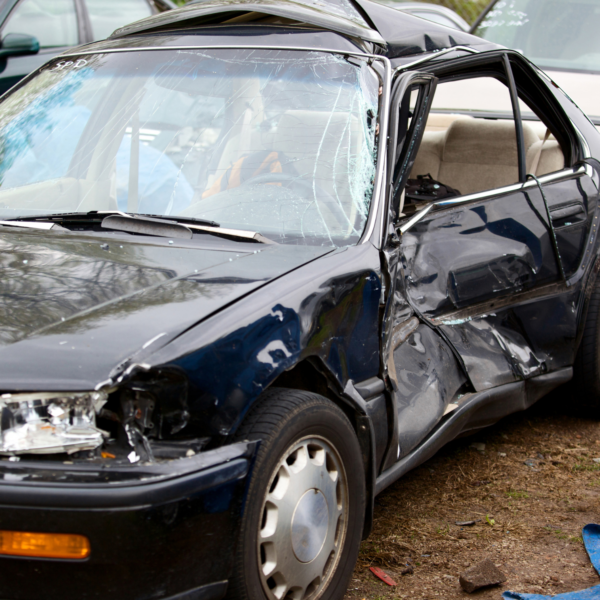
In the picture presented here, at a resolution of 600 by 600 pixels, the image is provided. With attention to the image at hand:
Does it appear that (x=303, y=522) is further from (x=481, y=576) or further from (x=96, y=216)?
(x=96, y=216)

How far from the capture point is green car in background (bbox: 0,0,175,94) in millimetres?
6035

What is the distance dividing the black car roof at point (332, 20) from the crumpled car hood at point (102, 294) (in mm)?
1043

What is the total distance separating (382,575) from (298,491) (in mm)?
750

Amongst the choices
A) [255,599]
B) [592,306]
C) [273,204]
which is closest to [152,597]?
[255,599]

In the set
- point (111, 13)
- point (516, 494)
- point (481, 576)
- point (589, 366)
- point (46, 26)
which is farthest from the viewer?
point (111, 13)

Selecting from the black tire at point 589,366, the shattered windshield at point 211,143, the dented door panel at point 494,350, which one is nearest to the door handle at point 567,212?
the black tire at point 589,366

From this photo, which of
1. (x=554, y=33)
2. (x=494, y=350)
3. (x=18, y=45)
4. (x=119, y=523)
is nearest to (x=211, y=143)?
(x=494, y=350)

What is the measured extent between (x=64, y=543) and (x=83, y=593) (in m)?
0.13

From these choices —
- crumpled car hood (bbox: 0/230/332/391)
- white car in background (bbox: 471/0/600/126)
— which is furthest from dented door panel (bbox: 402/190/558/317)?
white car in background (bbox: 471/0/600/126)

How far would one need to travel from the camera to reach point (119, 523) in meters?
1.65

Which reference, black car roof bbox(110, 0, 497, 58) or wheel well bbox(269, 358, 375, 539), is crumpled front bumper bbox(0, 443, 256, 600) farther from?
black car roof bbox(110, 0, 497, 58)

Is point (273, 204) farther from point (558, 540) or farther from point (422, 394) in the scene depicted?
point (558, 540)

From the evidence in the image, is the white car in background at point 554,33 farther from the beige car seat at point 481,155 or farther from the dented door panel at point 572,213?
the dented door panel at point 572,213

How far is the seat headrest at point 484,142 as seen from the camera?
434 centimetres
